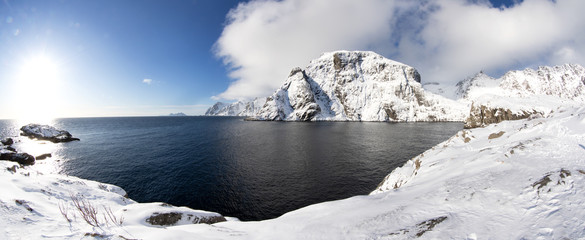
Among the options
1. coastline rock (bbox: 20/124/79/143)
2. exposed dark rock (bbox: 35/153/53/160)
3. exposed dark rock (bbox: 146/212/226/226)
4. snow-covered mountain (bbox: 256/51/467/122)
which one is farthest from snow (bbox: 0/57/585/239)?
snow-covered mountain (bbox: 256/51/467/122)

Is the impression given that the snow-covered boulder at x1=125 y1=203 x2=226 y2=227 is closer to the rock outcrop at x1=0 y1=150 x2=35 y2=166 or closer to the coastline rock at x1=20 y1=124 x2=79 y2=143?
the rock outcrop at x1=0 y1=150 x2=35 y2=166

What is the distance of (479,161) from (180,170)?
3640 centimetres

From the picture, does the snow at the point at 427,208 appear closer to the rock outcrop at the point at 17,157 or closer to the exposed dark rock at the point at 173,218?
the exposed dark rock at the point at 173,218

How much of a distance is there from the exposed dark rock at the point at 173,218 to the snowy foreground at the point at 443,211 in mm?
105

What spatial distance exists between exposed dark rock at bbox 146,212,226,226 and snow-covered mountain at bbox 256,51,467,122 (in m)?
146

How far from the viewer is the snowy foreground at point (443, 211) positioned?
5.84m

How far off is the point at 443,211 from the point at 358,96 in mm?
173191

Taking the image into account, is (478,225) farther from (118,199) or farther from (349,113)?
(349,113)

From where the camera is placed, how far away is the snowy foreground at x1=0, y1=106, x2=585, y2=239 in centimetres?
584

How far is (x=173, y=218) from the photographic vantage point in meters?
11.6

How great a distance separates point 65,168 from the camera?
113 feet

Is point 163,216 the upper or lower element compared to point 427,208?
lower

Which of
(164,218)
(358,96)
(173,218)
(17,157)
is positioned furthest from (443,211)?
(358,96)

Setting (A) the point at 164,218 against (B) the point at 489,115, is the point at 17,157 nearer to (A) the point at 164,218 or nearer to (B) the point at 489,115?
(A) the point at 164,218
